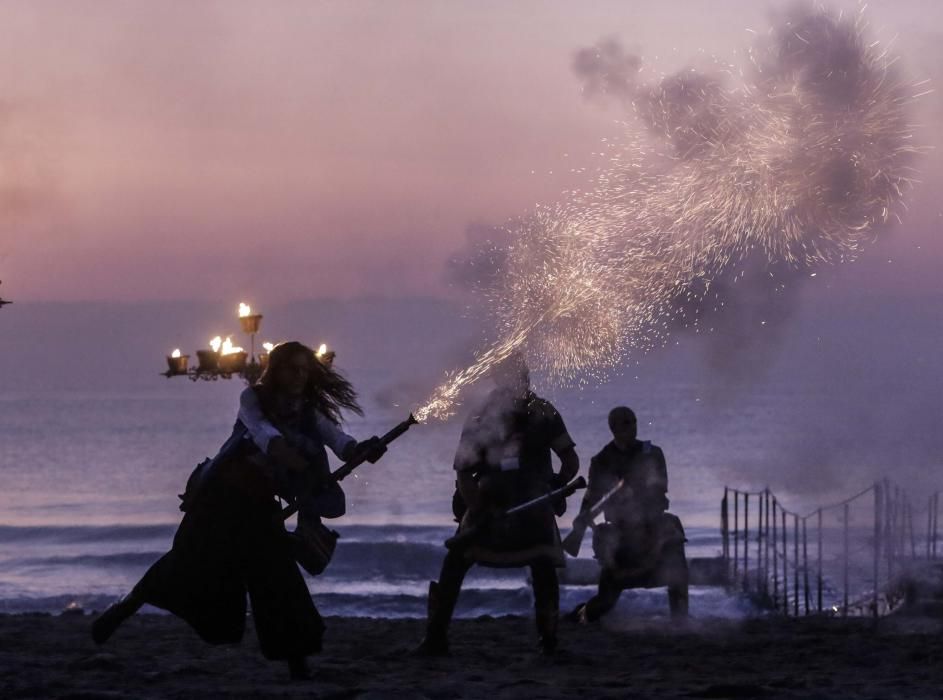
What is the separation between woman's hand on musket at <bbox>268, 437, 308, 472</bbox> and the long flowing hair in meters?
0.37

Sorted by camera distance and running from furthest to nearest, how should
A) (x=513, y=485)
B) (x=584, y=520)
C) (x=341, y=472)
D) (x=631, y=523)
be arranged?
(x=631, y=523)
(x=584, y=520)
(x=513, y=485)
(x=341, y=472)

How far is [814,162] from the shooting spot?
1014 centimetres

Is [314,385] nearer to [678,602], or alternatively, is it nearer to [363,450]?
[363,450]

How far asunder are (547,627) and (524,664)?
242mm

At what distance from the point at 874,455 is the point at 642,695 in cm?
5009

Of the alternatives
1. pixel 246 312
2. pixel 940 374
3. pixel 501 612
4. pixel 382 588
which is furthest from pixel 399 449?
pixel 246 312

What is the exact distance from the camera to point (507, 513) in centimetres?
812

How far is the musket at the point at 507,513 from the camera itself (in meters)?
8.07

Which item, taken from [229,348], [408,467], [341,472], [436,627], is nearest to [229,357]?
[229,348]

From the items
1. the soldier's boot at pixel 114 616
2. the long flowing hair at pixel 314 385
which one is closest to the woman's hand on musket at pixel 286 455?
the long flowing hair at pixel 314 385

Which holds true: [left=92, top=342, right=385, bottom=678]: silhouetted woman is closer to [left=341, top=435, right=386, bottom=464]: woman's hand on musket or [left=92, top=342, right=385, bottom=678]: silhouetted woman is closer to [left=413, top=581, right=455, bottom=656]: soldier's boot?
[left=341, top=435, right=386, bottom=464]: woman's hand on musket

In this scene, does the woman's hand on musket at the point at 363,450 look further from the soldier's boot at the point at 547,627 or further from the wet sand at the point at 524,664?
the soldier's boot at the point at 547,627

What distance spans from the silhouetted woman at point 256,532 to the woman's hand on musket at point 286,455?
2cm

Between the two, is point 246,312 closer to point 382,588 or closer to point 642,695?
point 642,695
